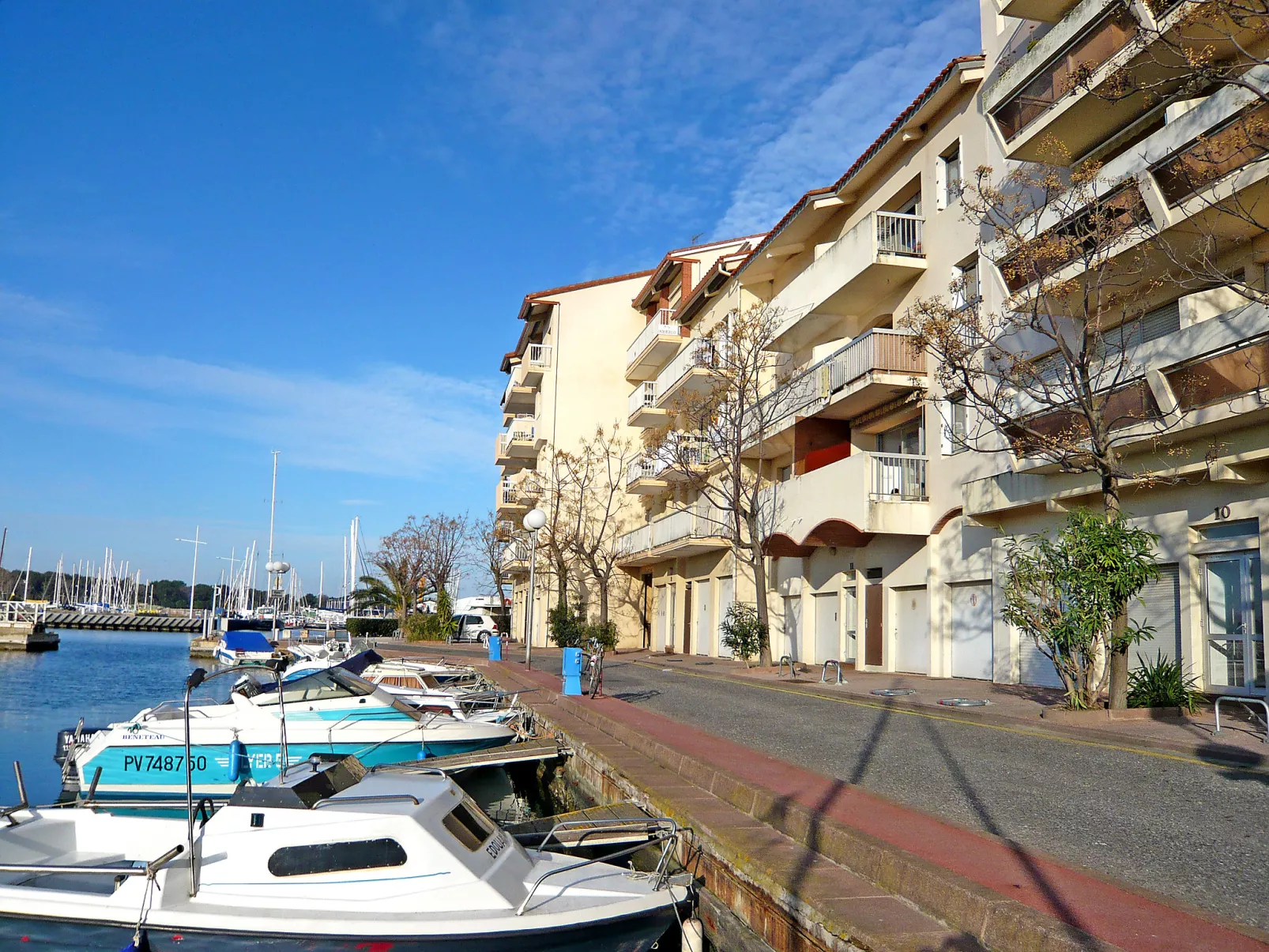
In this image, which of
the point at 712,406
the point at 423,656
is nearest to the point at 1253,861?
the point at 712,406

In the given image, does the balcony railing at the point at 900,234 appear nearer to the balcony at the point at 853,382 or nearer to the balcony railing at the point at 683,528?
the balcony at the point at 853,382

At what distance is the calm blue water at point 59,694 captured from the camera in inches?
723

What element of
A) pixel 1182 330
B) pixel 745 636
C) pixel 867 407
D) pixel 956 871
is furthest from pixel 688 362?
pixel 956 871

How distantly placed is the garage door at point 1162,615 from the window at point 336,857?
537 inches

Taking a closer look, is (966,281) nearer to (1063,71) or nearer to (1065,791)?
(1063,71)

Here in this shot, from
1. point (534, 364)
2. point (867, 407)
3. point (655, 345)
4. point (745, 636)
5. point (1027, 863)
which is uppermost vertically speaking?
point (534, 364)

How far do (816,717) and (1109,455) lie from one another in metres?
5.95

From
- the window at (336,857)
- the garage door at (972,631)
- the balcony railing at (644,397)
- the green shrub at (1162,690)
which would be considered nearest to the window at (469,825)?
the window at (336,857)

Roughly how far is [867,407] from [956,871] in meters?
21.2

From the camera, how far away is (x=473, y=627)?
57.9 m

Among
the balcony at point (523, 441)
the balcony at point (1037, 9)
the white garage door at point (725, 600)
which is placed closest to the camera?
the balcony at point (1037, 9)

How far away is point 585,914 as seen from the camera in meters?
7.19

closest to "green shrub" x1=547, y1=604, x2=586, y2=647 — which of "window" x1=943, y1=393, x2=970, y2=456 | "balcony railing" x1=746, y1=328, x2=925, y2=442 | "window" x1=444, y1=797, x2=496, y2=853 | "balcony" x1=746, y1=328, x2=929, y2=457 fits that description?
"balcony railing" x1=746, y1=328, x2=925, y2=442

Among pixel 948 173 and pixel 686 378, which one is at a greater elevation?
pixel 948 173
